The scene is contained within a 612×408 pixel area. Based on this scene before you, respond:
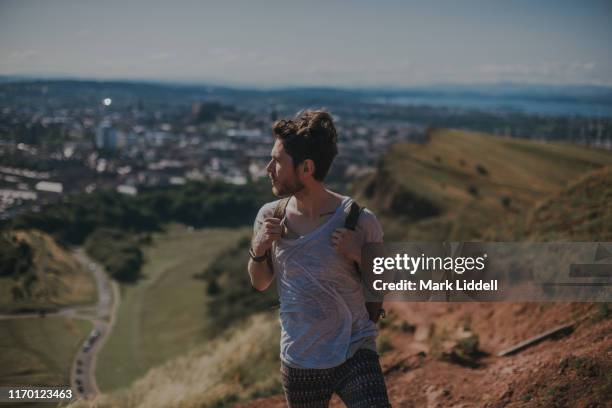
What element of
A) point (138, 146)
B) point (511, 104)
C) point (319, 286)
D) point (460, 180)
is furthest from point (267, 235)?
point (511, 104)

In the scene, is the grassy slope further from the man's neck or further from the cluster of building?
the man's neck

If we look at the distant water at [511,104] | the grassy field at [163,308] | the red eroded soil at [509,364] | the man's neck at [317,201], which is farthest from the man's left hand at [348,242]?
the distant water at [511,104]

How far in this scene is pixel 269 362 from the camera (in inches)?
275

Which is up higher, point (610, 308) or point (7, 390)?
point (610, 308)

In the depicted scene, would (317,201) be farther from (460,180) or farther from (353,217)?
(460,180)

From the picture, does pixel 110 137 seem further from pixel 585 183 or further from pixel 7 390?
pixel 7 390

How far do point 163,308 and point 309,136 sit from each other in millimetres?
15976

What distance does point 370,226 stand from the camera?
7.98 feet

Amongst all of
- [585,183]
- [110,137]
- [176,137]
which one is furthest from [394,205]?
[176,137]

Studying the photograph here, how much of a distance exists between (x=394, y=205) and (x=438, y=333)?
48.3 feet

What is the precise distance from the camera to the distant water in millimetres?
13434

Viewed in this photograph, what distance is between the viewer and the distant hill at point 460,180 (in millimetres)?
17578

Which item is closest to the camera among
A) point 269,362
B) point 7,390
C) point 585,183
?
point 7,390

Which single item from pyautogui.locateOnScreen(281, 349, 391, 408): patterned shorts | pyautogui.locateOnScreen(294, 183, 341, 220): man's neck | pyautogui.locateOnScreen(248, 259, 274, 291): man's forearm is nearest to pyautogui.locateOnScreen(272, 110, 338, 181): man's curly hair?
pyautogui.locateOnScreen(294, 183, 341, 220): man's neck
